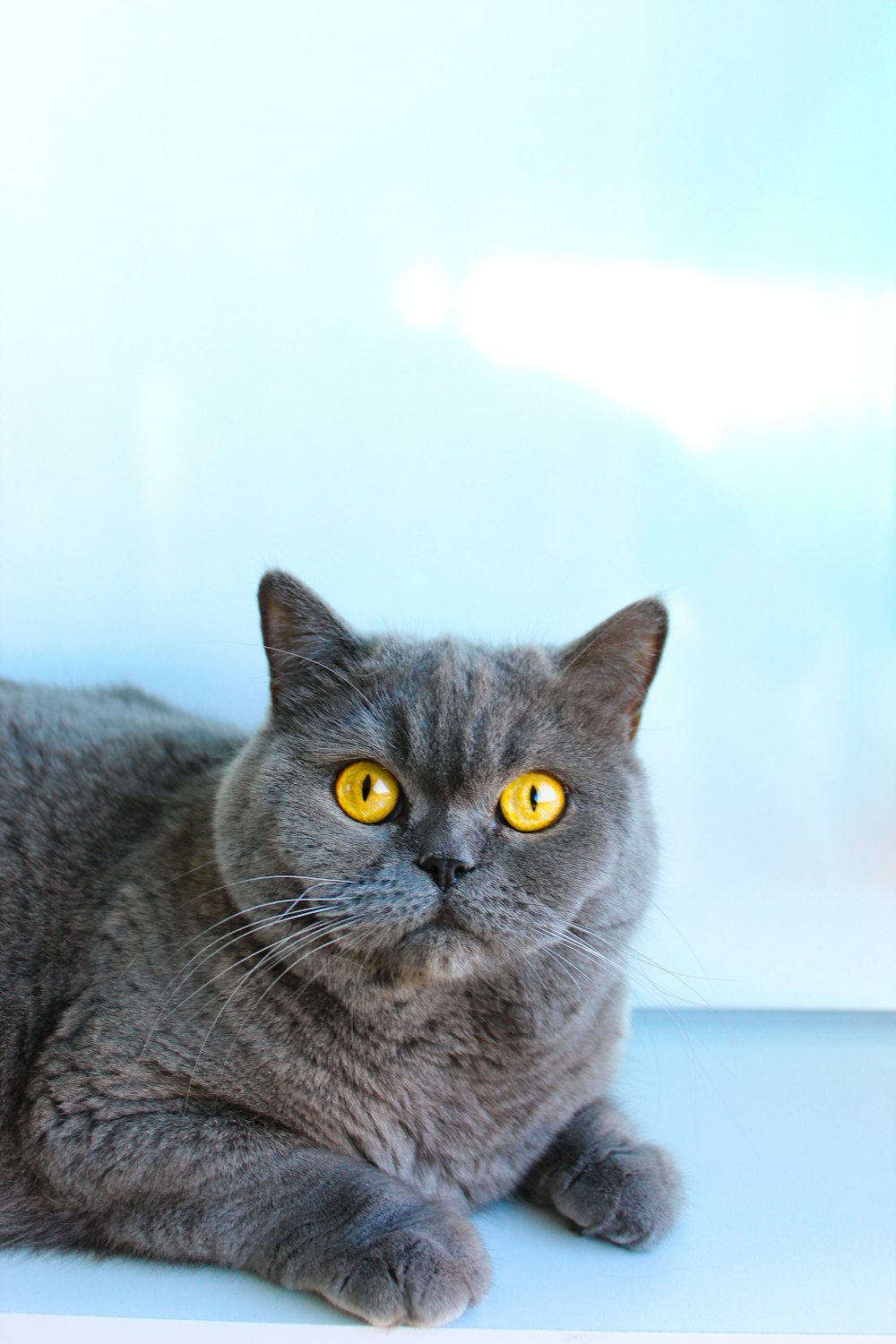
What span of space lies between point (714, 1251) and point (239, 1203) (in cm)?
41

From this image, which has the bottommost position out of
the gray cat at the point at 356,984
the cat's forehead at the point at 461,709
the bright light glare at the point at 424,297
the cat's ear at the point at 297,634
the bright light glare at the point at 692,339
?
the gray cat at the point at 356,984

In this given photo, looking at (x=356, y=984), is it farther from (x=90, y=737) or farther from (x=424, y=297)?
(x=424, y=297)

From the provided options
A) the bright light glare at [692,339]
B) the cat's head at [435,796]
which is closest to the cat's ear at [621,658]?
the cat's head at [435,796]

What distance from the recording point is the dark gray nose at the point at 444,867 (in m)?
0.87

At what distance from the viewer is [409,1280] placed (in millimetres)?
819

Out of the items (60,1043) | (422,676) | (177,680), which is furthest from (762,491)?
(60,1043)

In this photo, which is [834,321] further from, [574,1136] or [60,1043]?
[60,1043]

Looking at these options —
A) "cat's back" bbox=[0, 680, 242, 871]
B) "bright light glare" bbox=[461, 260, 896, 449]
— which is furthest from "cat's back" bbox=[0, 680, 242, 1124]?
"bright light glare" bbox=[461, 260, 896, 449]

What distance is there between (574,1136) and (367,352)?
0.93m

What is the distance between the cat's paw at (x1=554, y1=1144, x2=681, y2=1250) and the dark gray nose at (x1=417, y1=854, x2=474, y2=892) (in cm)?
35

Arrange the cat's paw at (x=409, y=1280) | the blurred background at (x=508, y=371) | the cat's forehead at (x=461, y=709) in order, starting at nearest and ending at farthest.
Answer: the cat's paw at (x=409, y=1280)
the cat's forehead at (x=461, y=709)
the blurred background at (x=508, y=371)

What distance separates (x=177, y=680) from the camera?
1.48 metres

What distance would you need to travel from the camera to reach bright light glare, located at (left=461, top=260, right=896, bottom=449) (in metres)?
1.40

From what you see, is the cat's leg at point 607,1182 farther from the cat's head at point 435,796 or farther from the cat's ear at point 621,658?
the cat's ear at point 621,658
